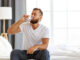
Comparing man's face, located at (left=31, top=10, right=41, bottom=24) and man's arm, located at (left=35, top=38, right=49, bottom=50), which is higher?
man's face, located at (left=31, top=10, right=41, bottom=24)

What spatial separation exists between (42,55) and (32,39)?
308 mm

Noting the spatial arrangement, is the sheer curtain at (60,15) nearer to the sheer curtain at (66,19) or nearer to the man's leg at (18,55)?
the sheer curtain at (66,19)

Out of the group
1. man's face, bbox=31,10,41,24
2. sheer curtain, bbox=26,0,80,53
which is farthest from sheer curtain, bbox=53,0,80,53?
man's face, bbox=31,10,41,24

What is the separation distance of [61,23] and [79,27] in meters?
0.61

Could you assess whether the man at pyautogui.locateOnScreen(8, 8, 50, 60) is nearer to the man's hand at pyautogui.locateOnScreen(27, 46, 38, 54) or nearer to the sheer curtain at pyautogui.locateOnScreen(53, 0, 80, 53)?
the man's hand at pyautogui.locateOnScreen(27, 46, 38, 54)

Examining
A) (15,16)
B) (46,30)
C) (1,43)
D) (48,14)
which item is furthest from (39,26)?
(48,14)

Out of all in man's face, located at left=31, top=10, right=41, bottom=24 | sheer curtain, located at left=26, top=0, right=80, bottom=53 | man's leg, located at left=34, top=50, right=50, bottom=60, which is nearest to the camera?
man's leg, located at left=34, top=50, right=50, bottom=60

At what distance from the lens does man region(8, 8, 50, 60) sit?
3020 mm

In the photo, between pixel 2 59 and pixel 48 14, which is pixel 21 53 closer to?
pixel 2 59

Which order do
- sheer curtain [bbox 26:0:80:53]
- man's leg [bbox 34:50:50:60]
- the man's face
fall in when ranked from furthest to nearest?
sheer curtain [bbox 26:0:80:53], the man's face, man's leg [bbox 34:50:50:60]

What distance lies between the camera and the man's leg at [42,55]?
2.94m

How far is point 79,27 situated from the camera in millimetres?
7758

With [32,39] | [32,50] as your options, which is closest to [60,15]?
[32,39]

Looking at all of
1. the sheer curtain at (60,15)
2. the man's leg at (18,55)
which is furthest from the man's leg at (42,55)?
the sheer curtain at (60,15)
